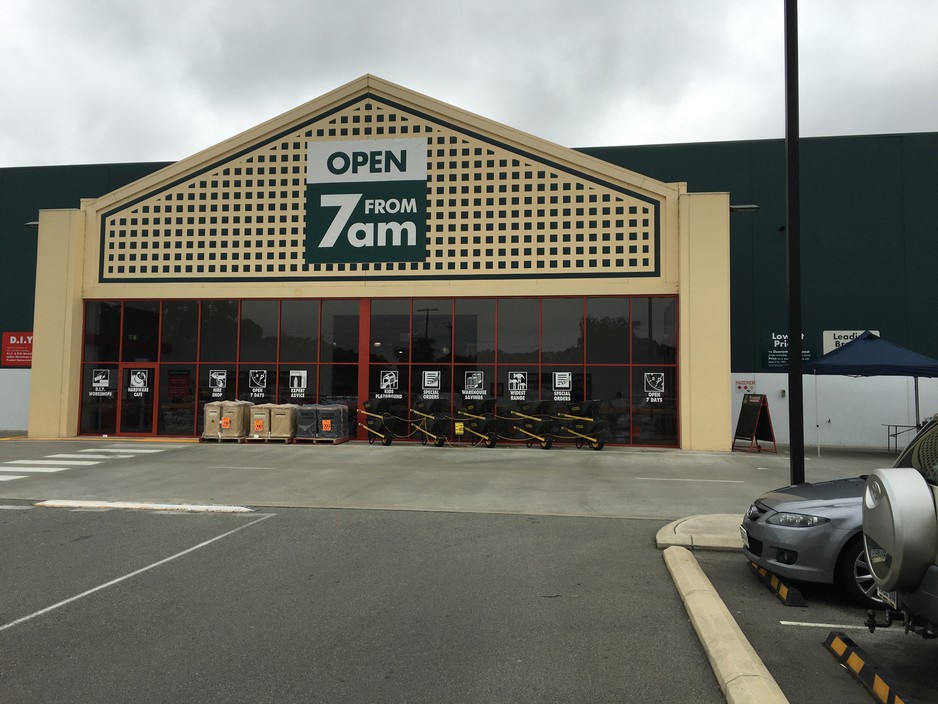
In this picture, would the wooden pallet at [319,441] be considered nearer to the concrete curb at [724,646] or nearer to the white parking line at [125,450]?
the white parking line at [125,450]

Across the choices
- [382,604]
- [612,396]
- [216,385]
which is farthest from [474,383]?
[382,604]

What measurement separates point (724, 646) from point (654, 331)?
16268 millimetres

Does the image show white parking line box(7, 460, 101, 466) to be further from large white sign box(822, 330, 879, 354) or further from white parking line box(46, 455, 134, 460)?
large white sign box(822, 330, 879, 354)

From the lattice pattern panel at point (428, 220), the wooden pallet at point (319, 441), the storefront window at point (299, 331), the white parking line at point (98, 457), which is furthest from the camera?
the storefront window at point (299, 331)

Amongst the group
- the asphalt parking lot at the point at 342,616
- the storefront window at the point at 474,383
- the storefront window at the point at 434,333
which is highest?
the storefront window at the point at 434,333

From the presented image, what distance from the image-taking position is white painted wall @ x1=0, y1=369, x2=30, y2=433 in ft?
83.1

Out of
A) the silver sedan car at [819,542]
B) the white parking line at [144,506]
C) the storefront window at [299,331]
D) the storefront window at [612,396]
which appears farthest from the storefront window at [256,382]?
the silver sedan car at [819,542]

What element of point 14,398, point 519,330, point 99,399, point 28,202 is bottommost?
point 14,398

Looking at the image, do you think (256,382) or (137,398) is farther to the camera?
Answer: (137,398)

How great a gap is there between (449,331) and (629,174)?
718cm

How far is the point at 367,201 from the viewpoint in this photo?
826 inches

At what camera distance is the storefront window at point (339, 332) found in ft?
68.2

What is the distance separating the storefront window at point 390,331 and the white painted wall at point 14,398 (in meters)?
14.8

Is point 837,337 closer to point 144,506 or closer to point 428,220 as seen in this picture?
point 428,220
